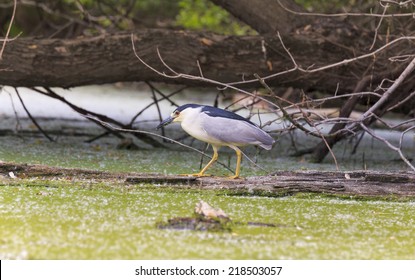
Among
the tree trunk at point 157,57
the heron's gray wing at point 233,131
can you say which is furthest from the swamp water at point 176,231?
the tree trunk at point 157,57

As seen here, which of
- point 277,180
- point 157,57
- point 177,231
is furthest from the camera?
point 157,57

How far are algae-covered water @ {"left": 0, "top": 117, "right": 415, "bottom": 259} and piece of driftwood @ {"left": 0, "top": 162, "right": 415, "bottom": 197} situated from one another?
40 mm

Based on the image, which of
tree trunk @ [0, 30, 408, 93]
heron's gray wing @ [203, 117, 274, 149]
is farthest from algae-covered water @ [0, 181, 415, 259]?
tree trunk @ [0, 30, 408, 93]

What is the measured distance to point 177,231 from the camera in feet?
10.1

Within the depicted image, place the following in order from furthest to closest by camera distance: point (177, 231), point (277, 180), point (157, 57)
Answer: point (157, 57) < point (277, 180) < point (177, 231)

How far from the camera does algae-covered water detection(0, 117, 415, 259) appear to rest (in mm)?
2811

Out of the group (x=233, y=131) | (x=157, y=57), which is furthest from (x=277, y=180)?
(x=157, y=57)

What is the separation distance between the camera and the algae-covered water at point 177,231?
281 centimetres

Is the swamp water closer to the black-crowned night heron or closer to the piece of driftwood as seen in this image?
the piece of driftwood

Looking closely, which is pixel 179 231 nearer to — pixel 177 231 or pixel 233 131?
pixel 177 231

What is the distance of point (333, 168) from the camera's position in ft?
17.5

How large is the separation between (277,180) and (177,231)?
101 centimetres

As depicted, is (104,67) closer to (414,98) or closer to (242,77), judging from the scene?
(242,77)
